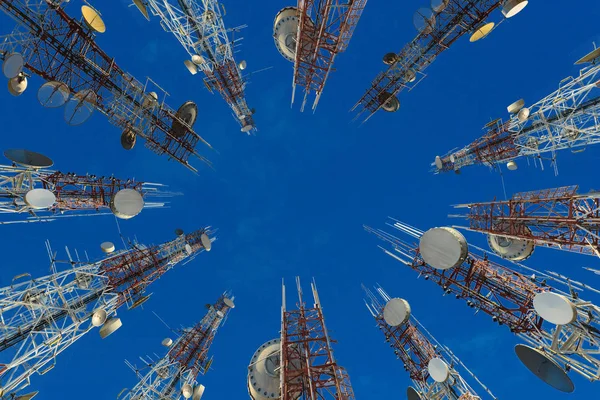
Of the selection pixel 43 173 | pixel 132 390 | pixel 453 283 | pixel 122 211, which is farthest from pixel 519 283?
pixel 43 173

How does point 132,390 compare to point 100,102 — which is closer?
Result: point 100,102

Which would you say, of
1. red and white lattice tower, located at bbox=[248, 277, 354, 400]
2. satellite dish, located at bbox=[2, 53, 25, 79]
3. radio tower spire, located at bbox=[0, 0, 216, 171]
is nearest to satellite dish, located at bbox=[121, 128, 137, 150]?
radio tower spire, located at bbox=[0, 0, 216, 171]

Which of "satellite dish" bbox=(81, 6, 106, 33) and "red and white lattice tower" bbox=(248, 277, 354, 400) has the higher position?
"satellite dish" bbox=(81, 6, 106, 33)

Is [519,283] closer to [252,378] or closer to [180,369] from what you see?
[252,378]

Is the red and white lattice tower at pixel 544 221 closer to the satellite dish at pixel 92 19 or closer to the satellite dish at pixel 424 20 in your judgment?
the satellite dish at pixel 424 20

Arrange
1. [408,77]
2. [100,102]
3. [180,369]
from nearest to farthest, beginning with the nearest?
[100,102]
[180,369]
[408,77]

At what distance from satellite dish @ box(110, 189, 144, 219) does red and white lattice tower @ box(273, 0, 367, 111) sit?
48.3ft

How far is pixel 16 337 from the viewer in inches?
Answer: 616

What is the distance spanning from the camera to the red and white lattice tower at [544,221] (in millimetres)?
14586

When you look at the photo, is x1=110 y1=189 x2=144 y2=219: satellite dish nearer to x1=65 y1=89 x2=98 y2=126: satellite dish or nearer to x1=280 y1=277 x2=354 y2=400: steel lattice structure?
x1=65 y1=89 x2=98 y2=126: satellite dish

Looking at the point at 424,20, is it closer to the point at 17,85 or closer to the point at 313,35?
the point at 313,35

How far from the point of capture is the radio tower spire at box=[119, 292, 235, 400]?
2323 cm

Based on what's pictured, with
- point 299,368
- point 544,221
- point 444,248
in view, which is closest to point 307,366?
point 299,368

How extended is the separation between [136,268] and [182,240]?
6.82 metres
